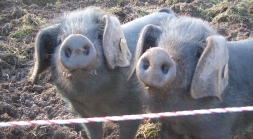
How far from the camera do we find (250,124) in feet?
12.8

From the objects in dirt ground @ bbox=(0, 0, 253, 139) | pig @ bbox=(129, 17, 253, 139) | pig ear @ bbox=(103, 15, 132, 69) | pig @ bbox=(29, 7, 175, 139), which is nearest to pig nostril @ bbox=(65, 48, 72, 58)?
pig @ bbox=(29, 7, 175, 139)

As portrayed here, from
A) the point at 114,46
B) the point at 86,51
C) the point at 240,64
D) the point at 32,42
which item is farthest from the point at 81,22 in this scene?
the point at 32,42

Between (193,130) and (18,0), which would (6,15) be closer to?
(18,0)

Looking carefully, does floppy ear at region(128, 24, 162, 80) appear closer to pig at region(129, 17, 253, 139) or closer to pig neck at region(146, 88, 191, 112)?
pig at region(129, 17, 253, 139)

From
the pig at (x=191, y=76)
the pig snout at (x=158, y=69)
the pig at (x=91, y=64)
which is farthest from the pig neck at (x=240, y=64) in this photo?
the pig snout at (x=158, y=69)

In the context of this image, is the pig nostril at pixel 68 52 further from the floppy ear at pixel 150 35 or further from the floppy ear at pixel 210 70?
the floppy ear at pixel 210 70

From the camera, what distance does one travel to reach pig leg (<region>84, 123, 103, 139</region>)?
13.2 feet

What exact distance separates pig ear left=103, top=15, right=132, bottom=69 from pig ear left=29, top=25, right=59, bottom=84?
1.77 ft

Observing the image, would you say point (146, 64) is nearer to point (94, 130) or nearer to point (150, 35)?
point (150, 35)

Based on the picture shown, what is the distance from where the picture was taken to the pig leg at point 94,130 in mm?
4023

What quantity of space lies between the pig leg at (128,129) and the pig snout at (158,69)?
1196mm

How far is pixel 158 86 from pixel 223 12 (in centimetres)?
430

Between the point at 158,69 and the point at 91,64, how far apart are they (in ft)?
1.96

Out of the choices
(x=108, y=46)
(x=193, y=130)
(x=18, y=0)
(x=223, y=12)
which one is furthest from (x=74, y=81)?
(x=18, y=0)
